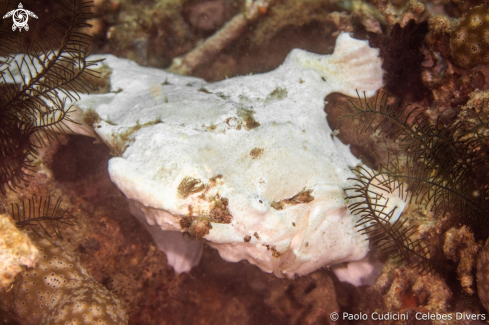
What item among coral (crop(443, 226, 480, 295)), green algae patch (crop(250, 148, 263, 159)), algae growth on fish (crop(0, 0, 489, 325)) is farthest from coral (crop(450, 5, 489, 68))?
green algae patch (crop(250, 148, 263, 159))

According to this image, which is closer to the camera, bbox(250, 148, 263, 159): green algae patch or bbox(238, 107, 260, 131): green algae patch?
bbox(250, 148, 263, 159): green algae patch


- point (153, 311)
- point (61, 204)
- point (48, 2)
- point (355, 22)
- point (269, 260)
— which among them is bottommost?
point (153, 311)

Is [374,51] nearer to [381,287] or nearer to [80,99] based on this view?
[381,287]

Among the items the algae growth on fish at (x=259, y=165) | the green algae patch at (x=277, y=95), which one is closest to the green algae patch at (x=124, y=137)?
the algae growth on fish at (x=259, y=165)

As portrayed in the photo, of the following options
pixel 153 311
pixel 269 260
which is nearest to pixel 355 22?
pixel 269 260

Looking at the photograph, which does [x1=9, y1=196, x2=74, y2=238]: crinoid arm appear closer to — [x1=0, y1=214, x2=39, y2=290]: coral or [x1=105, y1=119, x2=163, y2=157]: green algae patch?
[x1=0, y1=214, x2=39, y2=290]: coral
